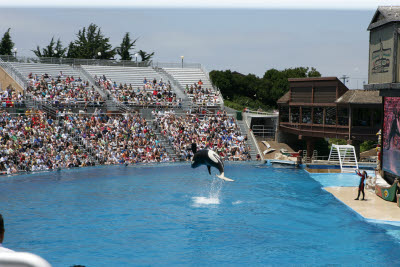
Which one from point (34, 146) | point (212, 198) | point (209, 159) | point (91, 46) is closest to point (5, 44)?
point (91, 46)

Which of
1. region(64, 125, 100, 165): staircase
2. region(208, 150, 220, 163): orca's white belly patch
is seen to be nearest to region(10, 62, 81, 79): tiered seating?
region(64, 125, 100, 165): staircase

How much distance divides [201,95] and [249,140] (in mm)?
7398

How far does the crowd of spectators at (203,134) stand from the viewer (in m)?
37.0

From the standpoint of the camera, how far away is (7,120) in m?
30.0

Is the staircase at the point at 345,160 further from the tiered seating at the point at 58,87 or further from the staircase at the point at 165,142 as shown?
the tiered seating at the point at 58,87

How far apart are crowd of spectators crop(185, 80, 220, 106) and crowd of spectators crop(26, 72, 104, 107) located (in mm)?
9576

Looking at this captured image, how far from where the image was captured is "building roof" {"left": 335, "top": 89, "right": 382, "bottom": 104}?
36.1 meters

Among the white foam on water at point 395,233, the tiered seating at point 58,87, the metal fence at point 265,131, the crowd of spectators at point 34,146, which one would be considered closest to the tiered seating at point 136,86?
the tiered seating at point 58,87

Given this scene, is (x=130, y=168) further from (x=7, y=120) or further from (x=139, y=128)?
(x=7, y=120)

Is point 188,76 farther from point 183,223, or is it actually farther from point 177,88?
point 183,223

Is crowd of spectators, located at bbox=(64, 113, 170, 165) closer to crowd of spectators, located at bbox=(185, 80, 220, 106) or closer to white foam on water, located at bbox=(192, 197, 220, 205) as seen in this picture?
crowd of spectators, located at bbox=(185, 80, 220, 106)

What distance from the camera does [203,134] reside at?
126ft

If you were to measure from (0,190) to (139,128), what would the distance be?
1493 centimetres

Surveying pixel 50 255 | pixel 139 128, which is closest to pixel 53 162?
pixel 139 128
